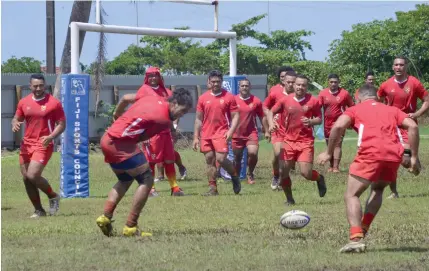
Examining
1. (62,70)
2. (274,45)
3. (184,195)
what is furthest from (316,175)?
(274,45)

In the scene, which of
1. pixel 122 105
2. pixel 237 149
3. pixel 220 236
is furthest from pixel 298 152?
pixel 237 149

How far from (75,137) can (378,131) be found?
866 centimetres

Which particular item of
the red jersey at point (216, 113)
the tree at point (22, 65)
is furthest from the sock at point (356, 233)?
the tree at point (22, 65)

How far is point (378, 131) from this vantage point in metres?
10.9

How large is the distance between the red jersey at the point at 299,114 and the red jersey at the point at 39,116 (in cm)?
339

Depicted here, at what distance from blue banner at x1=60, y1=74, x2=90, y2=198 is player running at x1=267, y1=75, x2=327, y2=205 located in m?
3.82

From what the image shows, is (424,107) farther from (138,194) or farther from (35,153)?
(138,194)

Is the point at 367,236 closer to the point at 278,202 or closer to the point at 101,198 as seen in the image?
the point at 278,202

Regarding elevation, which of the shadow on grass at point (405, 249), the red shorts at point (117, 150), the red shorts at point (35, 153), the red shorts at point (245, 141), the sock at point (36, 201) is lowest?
the sock at point (36, 201)

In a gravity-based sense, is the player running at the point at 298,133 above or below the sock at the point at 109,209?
above

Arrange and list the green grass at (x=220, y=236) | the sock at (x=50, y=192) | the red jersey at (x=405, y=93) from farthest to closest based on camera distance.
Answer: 1. the red jersey at (x=405, y=93)
2. the sock at (x=50, y=192)
3. the green grass at (x=220, y=236)

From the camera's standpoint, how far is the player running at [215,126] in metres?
18.3

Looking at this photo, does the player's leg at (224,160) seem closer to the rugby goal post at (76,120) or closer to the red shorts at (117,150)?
the rugby goal post at (76,120)

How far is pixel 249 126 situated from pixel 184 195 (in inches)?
109
